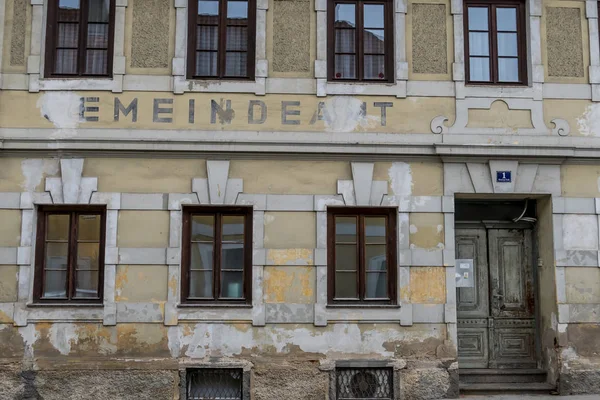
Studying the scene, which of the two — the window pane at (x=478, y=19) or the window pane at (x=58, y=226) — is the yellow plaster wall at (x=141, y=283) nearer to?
the window pane at (x=58, y=226)

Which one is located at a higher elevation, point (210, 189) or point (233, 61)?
point (233, 61)

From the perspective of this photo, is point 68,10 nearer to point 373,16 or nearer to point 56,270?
point 56,270

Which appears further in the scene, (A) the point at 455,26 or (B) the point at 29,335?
(A) the point at 455,26

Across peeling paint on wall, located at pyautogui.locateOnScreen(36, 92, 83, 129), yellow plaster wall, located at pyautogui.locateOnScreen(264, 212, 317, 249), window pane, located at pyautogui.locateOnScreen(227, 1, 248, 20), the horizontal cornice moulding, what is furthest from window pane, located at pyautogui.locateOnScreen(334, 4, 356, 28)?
peeling paint on wall, located at pyautogui.locateOnScreen(36, 92, 83, 129)

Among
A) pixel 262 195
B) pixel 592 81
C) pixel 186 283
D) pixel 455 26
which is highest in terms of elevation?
pixel 455 26

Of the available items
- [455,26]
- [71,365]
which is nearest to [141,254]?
[71,365]

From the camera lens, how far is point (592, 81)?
35.3ft

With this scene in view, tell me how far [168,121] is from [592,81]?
6281 mm

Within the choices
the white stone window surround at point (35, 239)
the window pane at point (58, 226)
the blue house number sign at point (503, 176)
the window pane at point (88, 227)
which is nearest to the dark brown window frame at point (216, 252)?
the white stone window surround at point (35, 239)

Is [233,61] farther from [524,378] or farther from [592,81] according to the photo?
[524,378]

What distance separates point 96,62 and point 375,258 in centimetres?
503

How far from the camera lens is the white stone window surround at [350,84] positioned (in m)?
10.6

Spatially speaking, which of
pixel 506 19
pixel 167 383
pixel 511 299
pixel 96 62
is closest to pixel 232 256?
pixel 167 383

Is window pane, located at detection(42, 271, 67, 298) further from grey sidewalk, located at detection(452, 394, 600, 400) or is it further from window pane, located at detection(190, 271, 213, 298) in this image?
grey sidewalk, located at detection(452, 394, 600, 400)
